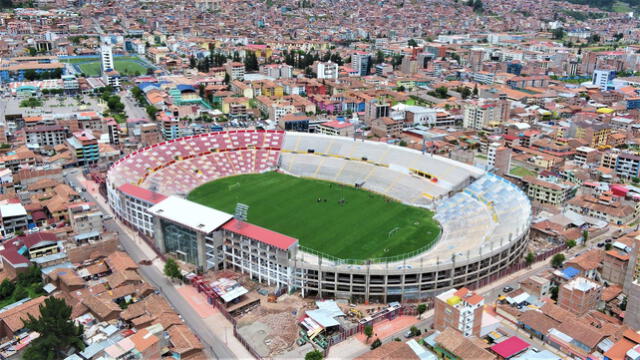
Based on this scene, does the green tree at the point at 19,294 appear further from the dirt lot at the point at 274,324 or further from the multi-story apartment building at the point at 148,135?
the multi-story apartment building at the point at 148,135

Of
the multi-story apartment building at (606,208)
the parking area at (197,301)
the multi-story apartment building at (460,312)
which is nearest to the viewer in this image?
the multi-story apartment building at (460,312)

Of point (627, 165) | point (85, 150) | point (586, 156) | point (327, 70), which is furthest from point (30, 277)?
point (327, 70)

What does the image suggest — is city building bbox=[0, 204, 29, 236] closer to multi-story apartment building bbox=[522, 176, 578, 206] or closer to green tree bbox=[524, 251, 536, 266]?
green tree bbox=[524, 251, 536, 266]

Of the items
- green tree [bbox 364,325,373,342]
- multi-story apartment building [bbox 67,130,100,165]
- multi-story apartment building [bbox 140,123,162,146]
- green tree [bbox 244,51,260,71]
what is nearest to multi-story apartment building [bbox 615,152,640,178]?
green tree [bbox 364,325,373,342]

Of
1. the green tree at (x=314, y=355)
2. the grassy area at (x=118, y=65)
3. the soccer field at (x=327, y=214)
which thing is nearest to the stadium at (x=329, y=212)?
the soccer field at (x=327, y=214)

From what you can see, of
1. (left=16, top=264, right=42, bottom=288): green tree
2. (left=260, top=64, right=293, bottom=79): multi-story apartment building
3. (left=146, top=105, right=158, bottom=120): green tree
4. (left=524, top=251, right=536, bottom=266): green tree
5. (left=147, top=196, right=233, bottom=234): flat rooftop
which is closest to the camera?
(left=16, top=264, right=42, bottom=288): green tree
